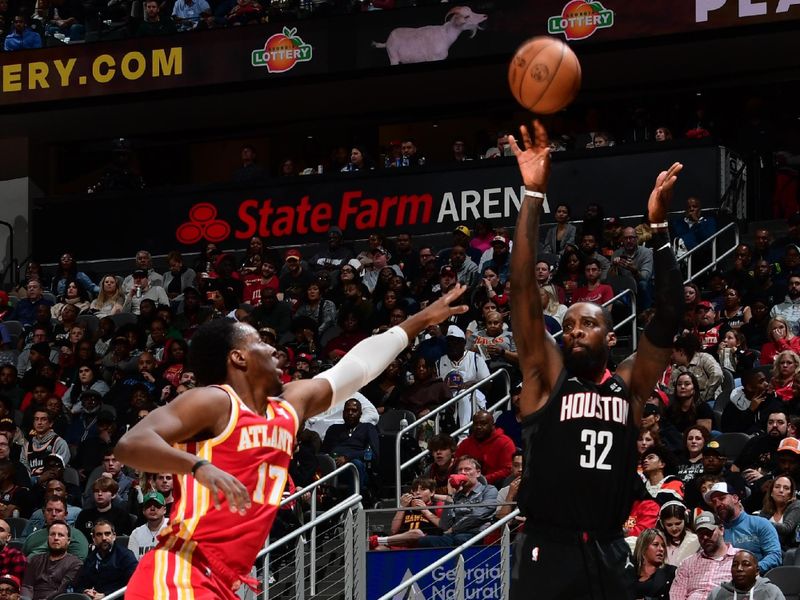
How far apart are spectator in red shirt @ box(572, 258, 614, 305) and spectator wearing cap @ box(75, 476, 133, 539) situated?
5.19 metres

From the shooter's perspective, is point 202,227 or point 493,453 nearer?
point 493,453

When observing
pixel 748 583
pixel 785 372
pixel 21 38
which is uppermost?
pixel 21 38

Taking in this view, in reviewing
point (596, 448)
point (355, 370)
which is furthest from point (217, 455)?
point (596, 448)

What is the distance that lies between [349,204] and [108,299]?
12.2 ft

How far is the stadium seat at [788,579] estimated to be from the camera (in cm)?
978

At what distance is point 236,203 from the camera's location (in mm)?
21641

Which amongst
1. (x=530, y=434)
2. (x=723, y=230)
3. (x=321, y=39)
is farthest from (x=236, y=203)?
(x=530, y=434)

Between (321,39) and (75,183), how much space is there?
6250 mm

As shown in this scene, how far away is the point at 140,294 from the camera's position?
1919 centimetres

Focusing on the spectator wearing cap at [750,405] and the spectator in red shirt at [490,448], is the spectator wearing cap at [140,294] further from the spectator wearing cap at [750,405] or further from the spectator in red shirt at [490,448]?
the spectator wearing cap at [750,405]

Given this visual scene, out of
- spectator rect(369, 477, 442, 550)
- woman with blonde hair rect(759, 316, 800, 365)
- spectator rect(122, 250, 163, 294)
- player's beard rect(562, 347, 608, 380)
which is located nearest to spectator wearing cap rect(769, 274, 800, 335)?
woman with blonde hair rect(759, 316, 800, 365)

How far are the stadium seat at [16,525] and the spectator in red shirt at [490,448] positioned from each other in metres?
4.15

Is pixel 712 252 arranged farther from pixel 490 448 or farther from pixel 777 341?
pixel 490 448

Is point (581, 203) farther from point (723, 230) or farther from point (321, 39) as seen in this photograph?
point (321, 39)
